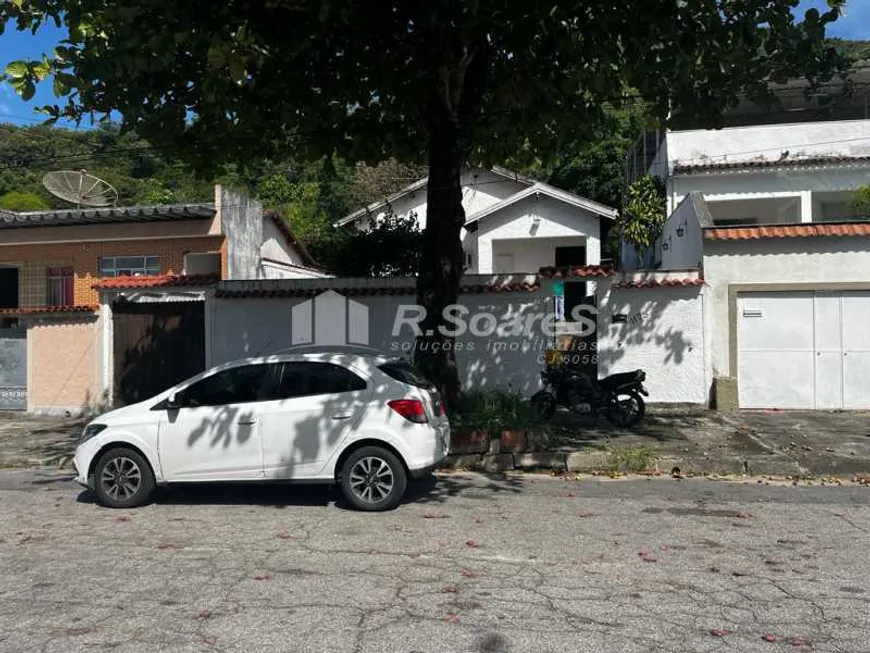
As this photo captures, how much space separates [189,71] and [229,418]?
14.6 ft

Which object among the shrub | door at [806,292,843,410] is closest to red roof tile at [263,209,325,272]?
door at [806,292,843,410]

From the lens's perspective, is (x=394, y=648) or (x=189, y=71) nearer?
(x=394, y=648)

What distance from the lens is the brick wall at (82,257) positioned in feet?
52.9

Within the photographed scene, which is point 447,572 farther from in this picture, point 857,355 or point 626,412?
point 857,355

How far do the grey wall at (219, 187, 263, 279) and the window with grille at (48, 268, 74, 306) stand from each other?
3985 mm

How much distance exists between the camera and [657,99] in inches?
373

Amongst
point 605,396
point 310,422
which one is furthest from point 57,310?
point 605,396

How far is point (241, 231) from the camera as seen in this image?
A: 56.1ft

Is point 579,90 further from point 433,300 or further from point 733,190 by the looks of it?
point 733,190

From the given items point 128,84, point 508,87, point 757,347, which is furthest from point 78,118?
point 757,347

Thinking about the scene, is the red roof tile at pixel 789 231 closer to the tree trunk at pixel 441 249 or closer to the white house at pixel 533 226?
the tree trunk at pixel 441 249

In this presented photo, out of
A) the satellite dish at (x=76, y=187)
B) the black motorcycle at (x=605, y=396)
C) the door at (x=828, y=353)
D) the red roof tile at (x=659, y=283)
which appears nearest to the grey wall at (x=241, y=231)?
the satellite dish at (x=76, y=187)

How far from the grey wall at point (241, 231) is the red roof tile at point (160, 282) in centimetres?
275

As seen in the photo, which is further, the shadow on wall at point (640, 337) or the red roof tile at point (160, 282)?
the red roof tile at point (160, 282)
